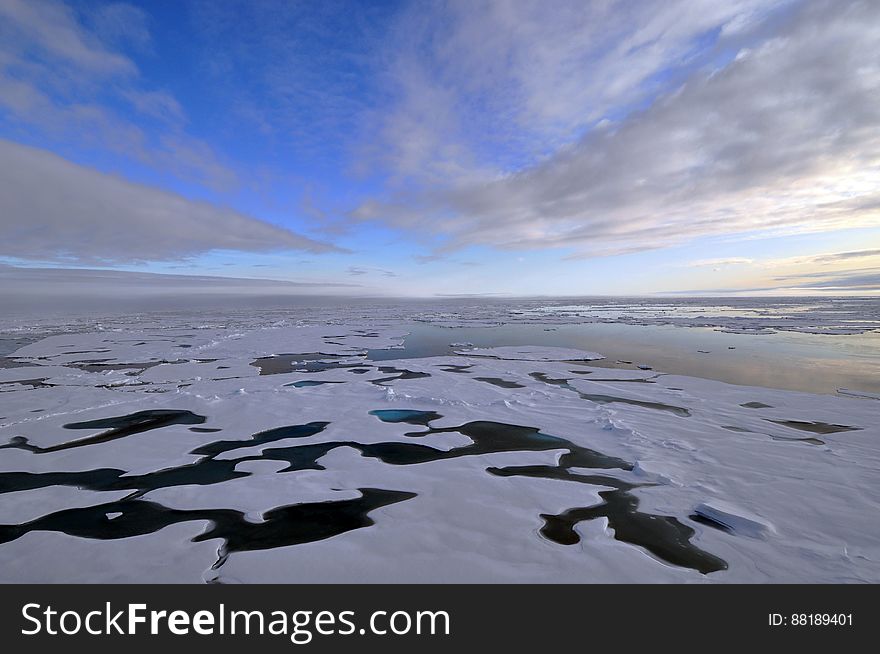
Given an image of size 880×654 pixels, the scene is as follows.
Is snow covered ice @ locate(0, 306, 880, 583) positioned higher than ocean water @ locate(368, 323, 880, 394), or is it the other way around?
ocean water @ locate(368, 323, 880, 394)

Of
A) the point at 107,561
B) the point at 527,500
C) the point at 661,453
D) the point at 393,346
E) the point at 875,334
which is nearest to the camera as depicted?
the point at 107,561

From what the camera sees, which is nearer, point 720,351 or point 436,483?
point 436,483

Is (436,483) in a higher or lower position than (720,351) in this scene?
lower

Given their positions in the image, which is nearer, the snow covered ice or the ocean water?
the snow covered ice

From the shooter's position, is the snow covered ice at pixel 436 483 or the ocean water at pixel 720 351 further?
the ocean water at pixel 720 351

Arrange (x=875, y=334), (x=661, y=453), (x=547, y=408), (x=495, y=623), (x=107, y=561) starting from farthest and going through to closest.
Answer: (x=875, y=334) → (x=547, y=408) → (x=661, y=453) → (x=107, y=561) → (x=495, y=623)

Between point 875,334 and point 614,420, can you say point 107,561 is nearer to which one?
point 614,420

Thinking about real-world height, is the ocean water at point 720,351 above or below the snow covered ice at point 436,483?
above

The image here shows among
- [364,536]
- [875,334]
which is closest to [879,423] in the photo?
[364,536]
